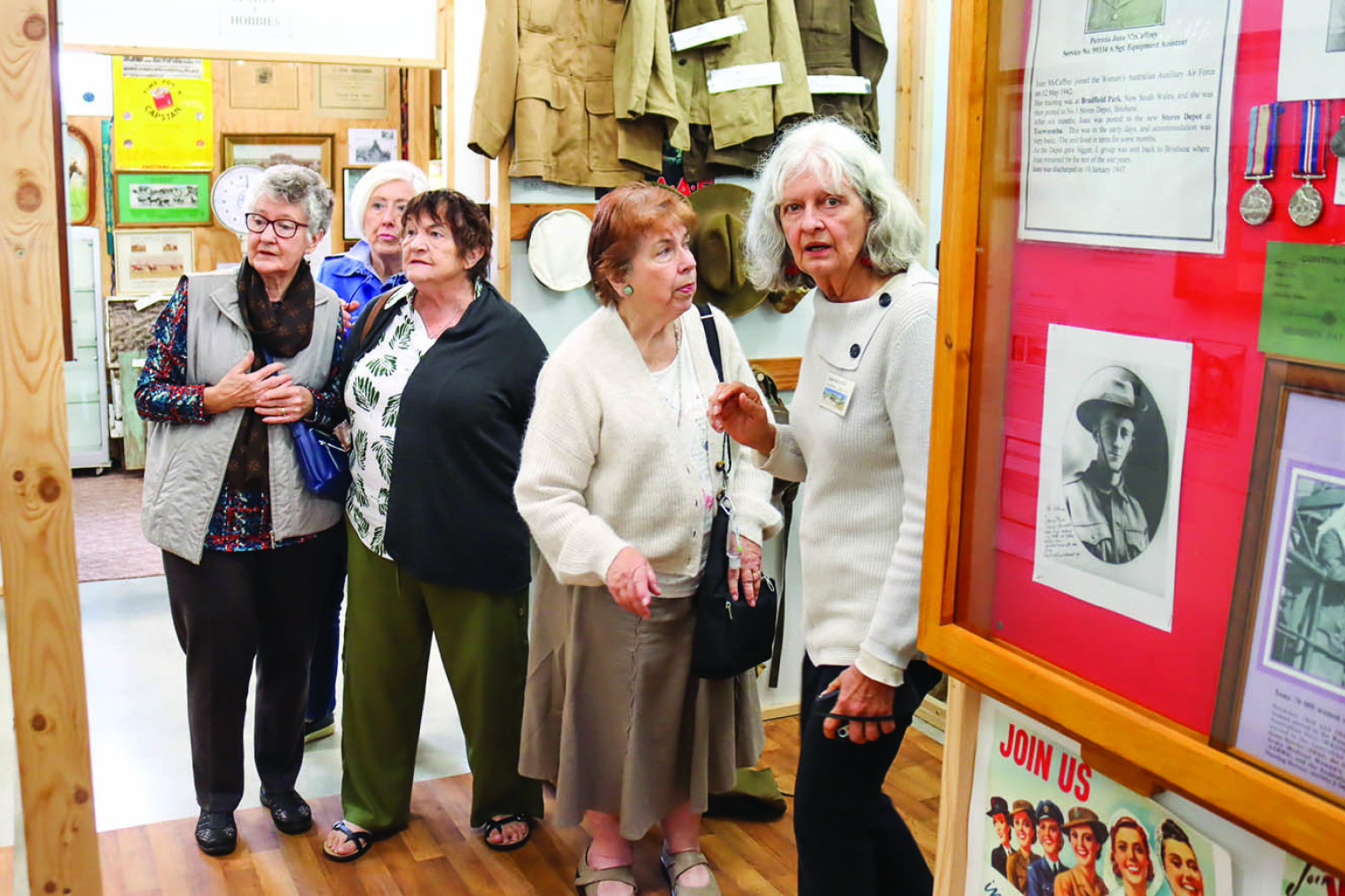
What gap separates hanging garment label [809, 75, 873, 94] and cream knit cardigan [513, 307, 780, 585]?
4.78ft

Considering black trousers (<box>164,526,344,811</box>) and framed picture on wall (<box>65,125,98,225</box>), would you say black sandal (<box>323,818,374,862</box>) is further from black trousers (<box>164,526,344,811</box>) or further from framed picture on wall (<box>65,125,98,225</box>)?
framed picture on wall (<box>65,125,98,225</box>)

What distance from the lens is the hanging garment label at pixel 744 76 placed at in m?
3.51

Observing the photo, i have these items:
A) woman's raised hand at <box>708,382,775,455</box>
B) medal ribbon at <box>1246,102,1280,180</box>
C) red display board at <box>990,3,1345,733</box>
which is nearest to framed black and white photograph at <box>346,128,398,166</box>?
woman's raised hand at <box>708,382,775,455</box>

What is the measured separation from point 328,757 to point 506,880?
3.07 feet

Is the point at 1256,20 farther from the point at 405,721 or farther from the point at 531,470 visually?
the point at 405,721

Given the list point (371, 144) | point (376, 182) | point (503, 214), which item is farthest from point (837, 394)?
point (371, 144)

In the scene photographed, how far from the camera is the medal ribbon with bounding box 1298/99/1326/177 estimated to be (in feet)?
2.99

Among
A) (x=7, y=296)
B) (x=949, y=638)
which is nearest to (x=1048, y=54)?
(x=949, y=638)

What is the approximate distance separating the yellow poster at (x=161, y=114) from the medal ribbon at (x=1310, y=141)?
713 cm

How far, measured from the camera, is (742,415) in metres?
2.08

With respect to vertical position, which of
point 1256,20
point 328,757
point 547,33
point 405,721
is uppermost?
point 547,33

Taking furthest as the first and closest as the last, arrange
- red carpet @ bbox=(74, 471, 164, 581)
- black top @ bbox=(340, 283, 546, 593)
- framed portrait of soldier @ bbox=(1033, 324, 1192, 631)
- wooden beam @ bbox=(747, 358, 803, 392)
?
red carpet @ bbox=(74, 471, 164, 581) < wooden beam @ bbox=(747, 358, 803, 392) < black top @ bbox=(340, 283, 546, 593) < framed portrait of soldier @ bbox=(1033, 324, 1192, 631)

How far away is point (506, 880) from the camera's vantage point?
2879 mm

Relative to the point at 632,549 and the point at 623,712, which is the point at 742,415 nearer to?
the point at 632,549
